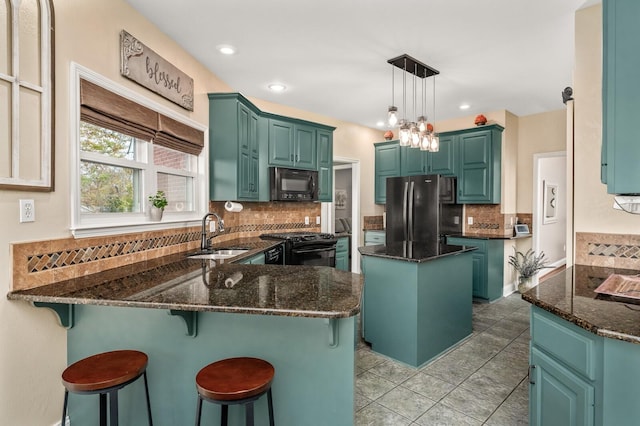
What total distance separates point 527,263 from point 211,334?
4615mm

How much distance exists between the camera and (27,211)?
1595 mm

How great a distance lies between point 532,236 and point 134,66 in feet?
17.0

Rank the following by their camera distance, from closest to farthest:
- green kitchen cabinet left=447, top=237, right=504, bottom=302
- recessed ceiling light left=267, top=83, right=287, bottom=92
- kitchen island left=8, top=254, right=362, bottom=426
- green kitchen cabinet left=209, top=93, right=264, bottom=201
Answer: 1. kitchen island left=8, top=254, right=362, bottom=426
2. green kitchen cabinet left=209, top=93, right=264, bottom=201
3. recessed ceiling light left=267, top=83, right=287, bottom=92
4. green kitchen cabinet left=447, top=237, right=504, bottom=302

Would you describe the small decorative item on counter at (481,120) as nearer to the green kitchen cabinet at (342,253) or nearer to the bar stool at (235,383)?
the green kitchen cabinet at (342,253)

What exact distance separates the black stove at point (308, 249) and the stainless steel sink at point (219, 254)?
872 millimetres

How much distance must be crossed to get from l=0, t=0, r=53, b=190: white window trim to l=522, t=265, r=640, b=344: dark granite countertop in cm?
237

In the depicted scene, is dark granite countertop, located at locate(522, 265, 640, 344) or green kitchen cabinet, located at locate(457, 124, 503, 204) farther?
green kitchen cabinet, located at locate(457, 124, 503, 204)

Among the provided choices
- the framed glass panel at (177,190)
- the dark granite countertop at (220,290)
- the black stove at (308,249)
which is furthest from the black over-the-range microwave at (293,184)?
the dark granite countertop at (220,290)

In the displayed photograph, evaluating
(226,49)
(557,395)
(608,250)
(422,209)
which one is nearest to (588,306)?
(557,395)

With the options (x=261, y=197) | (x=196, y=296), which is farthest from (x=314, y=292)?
(x=261, y=197)

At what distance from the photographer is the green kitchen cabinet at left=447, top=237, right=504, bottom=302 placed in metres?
4.38

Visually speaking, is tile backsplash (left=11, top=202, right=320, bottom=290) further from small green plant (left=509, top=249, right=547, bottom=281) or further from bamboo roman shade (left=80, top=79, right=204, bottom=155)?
small green plant (left=509, top=249, right=547, bottom=281)

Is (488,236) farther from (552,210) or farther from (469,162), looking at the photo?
(552,210)

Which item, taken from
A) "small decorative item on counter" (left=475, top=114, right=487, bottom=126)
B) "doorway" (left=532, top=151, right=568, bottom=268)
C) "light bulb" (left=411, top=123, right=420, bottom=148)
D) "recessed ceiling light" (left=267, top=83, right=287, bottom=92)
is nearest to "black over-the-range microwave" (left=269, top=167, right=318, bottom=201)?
"recessed ceiling light" (left=267, top=83, right=287, bottom=92)
